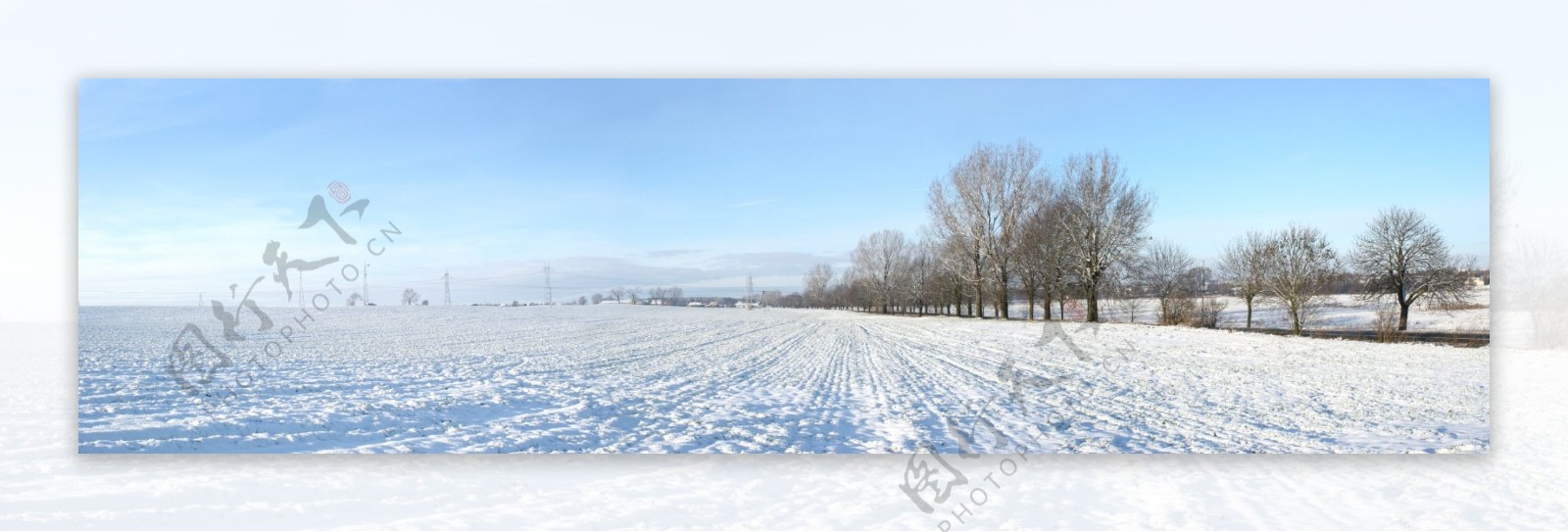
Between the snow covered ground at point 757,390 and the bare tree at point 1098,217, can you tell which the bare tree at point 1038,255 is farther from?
the snow covered ground at point 757,390

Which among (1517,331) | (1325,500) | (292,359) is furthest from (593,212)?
(1517,331)

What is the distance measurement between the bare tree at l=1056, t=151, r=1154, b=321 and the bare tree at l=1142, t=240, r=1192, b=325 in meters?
0.18

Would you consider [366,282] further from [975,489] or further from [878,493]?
[975,489]

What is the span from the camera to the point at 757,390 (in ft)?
19.4

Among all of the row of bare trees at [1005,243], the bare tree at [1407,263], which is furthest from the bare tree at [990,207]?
the bare tree at [1407,263]

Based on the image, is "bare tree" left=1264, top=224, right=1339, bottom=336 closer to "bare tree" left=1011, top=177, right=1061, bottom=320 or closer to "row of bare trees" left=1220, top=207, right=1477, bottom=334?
"row of bare trees" left=1220, top=207, right=1477, bottom=334

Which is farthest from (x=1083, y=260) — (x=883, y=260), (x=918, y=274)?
(x=883, y=260)

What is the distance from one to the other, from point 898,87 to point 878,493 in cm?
312

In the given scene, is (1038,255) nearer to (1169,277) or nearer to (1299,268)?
(1169,277)

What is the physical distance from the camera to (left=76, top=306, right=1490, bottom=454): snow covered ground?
5254mm

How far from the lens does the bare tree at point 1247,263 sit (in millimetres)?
5891

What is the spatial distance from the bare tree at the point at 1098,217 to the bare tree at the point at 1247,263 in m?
0.80

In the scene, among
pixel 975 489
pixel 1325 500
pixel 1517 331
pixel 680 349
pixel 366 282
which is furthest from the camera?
pixel 680 349

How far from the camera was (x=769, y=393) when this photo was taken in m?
5.88
